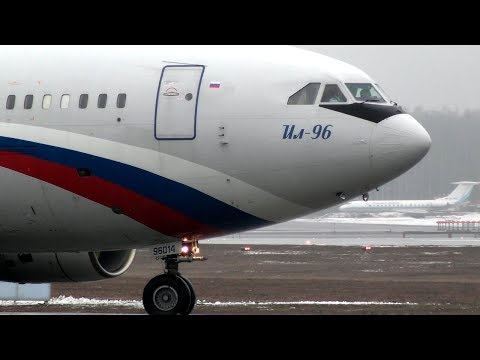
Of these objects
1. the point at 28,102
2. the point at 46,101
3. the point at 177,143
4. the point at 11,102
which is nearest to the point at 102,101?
the point at 46,101

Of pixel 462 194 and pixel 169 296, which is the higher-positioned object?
pixel 462 194

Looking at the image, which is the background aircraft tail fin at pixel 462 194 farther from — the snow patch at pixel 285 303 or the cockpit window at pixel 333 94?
the cockpit window at pixel 333 94

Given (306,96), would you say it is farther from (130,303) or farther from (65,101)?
(130,303)

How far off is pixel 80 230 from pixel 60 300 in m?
20.8

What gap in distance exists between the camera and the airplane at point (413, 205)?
133125mm

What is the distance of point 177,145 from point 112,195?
1420 mm

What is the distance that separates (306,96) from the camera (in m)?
15.1

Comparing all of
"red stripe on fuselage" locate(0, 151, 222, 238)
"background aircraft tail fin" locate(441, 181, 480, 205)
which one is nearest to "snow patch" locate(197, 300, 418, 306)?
"red stripe on fuselage" locate(0, 151, 222, 238)

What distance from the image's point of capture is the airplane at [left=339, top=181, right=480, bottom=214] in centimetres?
13312

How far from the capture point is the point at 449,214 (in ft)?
451
